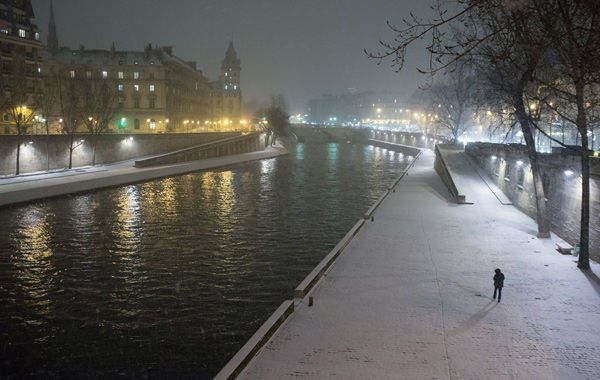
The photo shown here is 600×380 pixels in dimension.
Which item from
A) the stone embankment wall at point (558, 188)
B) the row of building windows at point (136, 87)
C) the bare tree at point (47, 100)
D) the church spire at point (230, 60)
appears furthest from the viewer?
the church spire at point (230, 60)

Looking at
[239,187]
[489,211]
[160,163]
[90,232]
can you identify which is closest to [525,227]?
[489,211]

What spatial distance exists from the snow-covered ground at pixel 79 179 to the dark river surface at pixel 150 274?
1.46 m

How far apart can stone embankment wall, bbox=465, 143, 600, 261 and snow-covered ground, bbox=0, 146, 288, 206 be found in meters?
30.2

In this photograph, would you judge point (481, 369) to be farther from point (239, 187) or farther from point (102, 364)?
point (239, 187)

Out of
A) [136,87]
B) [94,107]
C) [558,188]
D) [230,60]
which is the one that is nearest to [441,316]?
[558,188]

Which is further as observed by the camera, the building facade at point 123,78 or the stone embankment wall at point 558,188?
the building facade at point 123,78

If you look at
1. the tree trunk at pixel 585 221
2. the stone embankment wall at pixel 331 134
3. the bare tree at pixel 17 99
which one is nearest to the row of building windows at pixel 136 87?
the bare tree at pixel 17 99

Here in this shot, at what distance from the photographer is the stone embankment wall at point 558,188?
60.1 ft

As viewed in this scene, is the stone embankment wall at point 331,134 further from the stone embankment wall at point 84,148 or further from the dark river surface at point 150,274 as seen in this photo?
the dark river surface at point 150,274

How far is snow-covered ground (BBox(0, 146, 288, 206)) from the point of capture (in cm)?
3544

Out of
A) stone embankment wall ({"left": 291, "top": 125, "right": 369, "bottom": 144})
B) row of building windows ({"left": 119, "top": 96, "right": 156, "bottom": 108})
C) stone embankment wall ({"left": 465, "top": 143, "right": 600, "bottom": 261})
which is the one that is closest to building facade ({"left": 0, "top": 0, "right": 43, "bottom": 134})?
row of building windows ({"left": 119, "top": 96, "right": 156, "bottom": 108})

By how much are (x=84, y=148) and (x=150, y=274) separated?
133ft

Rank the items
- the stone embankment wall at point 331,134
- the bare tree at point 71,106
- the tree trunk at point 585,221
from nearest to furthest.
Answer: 1. the tree trunk at point 585,221
2. the bare tree at point 71,106
3. the stone embankment wall at point 331,134

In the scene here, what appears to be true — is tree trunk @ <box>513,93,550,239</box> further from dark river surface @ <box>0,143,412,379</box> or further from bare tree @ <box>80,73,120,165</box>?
bare tree @ <box>80,73,120,165</box>
